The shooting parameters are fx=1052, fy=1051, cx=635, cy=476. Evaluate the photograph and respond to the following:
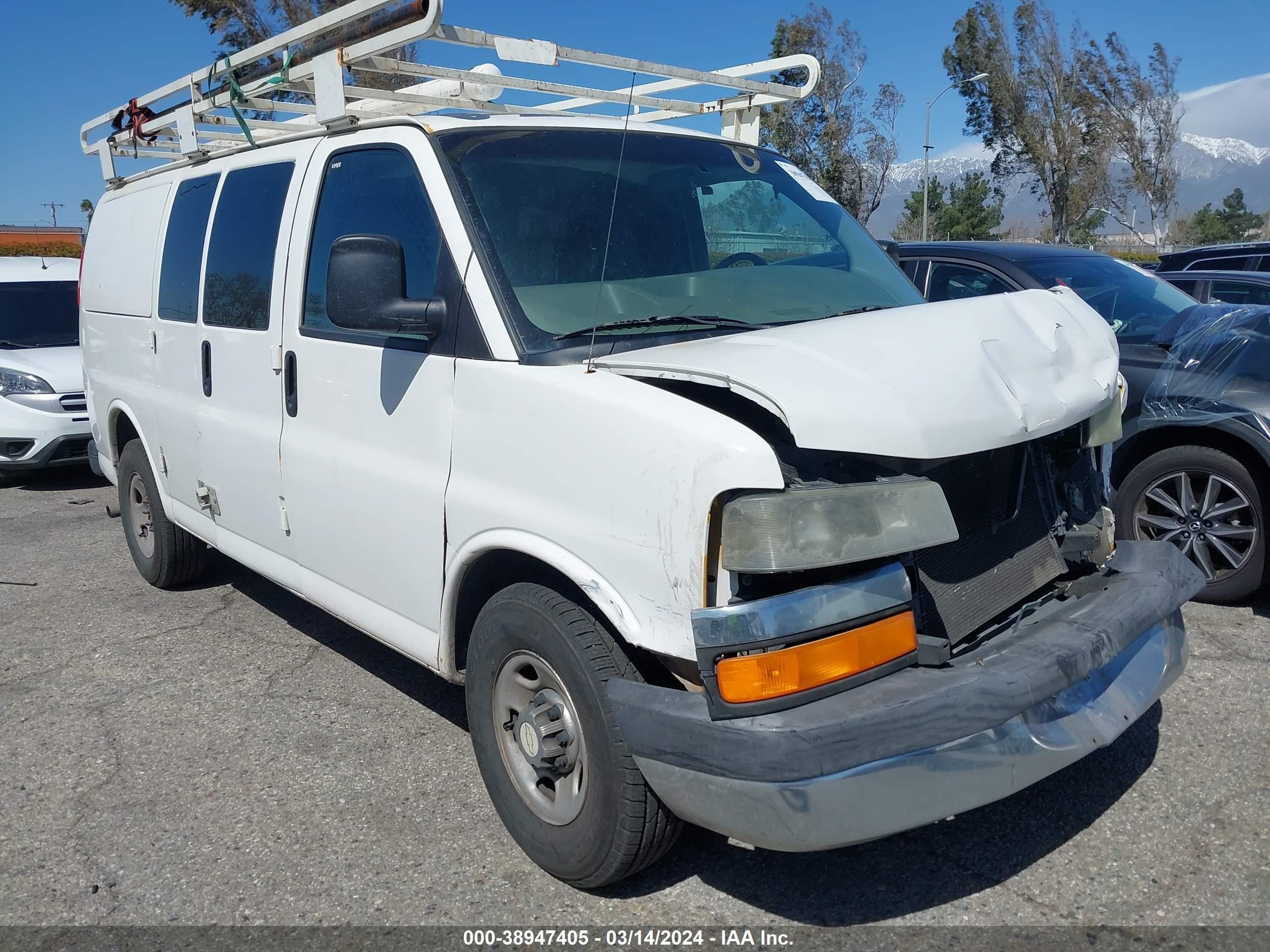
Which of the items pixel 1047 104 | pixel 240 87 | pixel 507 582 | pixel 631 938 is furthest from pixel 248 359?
pixel 1047 104

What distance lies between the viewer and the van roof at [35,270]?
9.80 metres

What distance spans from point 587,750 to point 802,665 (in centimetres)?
66

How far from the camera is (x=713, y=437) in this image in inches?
94.2

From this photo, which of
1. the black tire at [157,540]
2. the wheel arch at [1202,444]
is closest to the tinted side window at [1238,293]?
the wheel arch at [1202,444]

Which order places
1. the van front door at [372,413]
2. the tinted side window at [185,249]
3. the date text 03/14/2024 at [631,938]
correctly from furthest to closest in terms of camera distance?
the tinted side window at [185,249] → the van front door at [372,413] → the date text 03/14/2024 at [631,938]

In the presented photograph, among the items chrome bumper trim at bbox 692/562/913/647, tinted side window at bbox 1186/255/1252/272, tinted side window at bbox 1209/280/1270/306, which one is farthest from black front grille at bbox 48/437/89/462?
tinted side window at bbox 1186/255/1252/272

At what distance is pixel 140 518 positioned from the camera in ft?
19.1

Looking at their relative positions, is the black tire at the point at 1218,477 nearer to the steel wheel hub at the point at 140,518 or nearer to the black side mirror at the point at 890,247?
the black side mirror at the point at 890,247

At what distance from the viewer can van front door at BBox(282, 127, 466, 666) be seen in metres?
3.23

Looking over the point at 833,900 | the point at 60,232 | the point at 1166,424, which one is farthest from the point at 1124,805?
the point at 60,232

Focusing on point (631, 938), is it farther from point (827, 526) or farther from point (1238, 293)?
point (1238, 293)

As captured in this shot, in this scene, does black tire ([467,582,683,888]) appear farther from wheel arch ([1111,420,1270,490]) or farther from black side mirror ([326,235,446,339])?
wheel arch ([1111,420,1270,490])

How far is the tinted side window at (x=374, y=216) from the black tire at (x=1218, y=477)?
12.0ft

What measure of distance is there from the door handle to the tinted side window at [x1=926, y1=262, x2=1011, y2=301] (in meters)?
3.96
